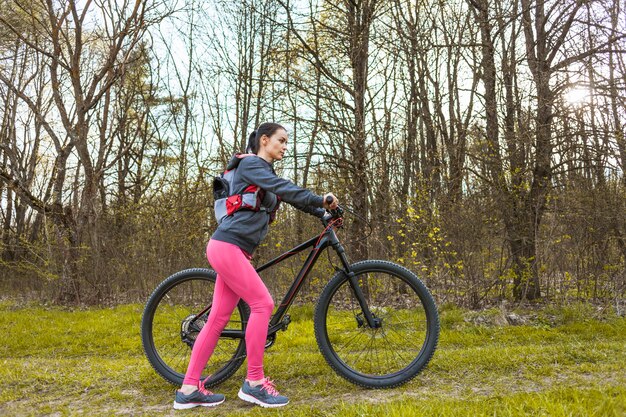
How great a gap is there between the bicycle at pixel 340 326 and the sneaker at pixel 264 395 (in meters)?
0.41

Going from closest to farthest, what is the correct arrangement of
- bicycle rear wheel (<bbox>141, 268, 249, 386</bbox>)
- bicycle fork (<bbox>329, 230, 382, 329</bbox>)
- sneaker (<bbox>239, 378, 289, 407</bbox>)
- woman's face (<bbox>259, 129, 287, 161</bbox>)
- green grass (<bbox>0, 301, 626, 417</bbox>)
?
green grass (<bbox>0, 301, 626, 417</bbox>), sneaker (<bbox>239, 378, 289, 407</bbox>), woman's face (<bbox>259, 129, 287, 161</bbox>), bicycle fork (<bbox>329, 230, 382, 329</bbox>), bicycle rear wheel (<bbox>141, 268, 249, 386</bbox>)

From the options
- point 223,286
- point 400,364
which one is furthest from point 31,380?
point 400,364

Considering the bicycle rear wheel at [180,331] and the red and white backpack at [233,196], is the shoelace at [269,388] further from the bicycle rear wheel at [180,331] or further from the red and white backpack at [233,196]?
the red and white backpack at [233,196]

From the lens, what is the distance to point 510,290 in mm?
7684

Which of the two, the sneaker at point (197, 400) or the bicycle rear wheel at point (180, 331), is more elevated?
the bicycle rear wheel at point (180, 331)

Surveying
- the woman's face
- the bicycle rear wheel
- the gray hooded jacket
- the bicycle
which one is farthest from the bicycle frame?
the woman's face

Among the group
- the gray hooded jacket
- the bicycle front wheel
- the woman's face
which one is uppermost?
the woman's face

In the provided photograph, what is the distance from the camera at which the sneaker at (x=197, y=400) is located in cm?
338

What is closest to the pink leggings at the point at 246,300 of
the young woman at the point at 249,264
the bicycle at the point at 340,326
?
the young woman at the point at 249,264

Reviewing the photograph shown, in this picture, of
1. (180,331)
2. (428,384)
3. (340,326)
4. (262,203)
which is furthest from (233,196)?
(428,384)

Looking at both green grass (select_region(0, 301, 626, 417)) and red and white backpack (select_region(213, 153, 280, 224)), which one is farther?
red and white backpack (select_region(213, 153, 280, 224))

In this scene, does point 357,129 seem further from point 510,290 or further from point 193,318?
point 193,318

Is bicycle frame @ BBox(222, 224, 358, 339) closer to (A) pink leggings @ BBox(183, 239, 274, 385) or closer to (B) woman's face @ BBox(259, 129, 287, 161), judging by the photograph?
(A) pink leggings @ BBox(183, 239, 274, 385)

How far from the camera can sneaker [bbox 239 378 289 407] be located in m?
3.29
